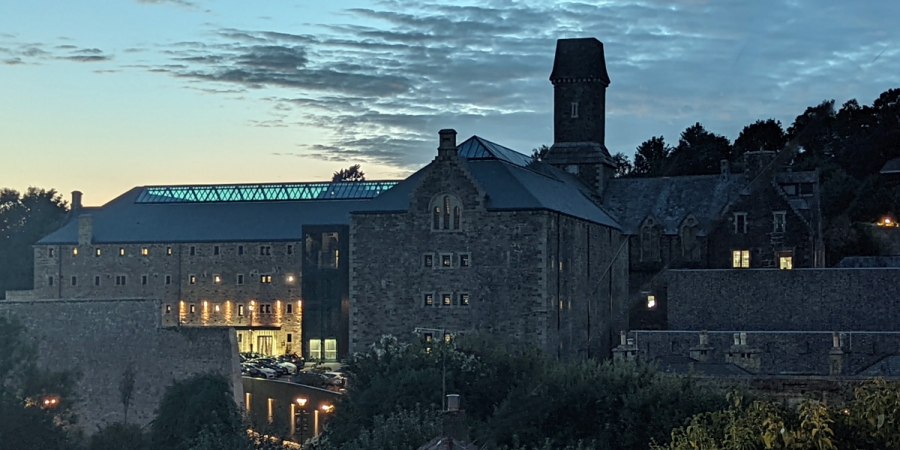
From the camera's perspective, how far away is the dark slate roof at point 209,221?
8400cm

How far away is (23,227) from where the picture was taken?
4161 inches

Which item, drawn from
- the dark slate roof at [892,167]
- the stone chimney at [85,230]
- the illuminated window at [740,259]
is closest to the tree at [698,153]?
the dark slate roof at [892,167]

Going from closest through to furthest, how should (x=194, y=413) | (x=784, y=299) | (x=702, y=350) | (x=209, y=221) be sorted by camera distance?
(x=702, y=350) < (x=194, y=413) < (x=784, y=299) < (x=209, y=221)

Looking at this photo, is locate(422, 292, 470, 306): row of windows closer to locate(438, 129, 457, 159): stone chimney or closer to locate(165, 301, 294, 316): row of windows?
locate(438, 129, 457, 159): stone chimney

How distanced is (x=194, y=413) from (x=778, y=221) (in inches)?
1202

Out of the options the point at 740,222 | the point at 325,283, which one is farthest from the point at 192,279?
the point at 740,222

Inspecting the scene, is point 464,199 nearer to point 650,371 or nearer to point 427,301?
point 427,301

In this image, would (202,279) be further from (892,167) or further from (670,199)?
(892,167)

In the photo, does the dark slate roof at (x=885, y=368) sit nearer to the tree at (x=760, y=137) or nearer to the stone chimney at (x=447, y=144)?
the stone chimney at (x=447, y=144)

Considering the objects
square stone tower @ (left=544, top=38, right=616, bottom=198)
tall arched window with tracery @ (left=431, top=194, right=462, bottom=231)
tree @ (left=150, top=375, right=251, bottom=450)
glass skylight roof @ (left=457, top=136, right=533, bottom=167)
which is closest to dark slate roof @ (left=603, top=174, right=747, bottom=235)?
square stone tower @ (left=544, top=38, right=616, bottom=198)

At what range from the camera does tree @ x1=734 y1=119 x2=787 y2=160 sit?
331ft

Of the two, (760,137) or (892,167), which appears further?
(760,137)

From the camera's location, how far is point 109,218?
87.0 metres

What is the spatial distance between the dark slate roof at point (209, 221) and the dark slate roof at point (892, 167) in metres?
36.0
